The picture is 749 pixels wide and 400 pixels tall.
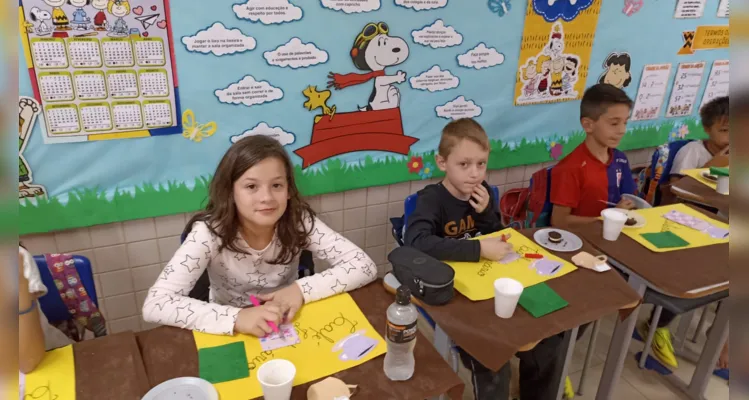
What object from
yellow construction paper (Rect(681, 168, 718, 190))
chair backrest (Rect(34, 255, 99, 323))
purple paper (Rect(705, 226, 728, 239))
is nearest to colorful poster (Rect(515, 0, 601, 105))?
yellow construction paper (Rect(681, 168, 718, 190))

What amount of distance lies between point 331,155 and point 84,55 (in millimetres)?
1165

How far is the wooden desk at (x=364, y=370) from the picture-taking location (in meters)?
1.24

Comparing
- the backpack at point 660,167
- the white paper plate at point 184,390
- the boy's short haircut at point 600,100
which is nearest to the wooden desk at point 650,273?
the boy's short haircut at point 600,100

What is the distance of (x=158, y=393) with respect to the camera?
1214 millimetres

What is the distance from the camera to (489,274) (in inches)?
68.6

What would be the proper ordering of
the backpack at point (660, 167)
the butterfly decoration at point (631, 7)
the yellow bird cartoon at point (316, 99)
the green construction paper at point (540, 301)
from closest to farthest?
1. the green construction paper at point (540, 301)
2. the yellow bird cartoon at point (316, 99)
3. the butterfly decoration at point (631, 7)
4. the backpack at point (660, 167)

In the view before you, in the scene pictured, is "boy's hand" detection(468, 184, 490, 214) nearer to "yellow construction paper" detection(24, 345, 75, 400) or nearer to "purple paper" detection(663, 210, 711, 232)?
"purple paper" detection(663, 210, 711, 232)

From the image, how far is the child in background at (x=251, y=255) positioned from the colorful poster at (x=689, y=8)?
2.74 metres

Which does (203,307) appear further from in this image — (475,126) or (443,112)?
(443,112)

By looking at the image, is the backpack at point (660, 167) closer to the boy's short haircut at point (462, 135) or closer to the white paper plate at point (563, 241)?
the white paper plate at point (563, 241)

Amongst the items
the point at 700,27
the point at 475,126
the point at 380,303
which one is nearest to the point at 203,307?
the point at 380,303

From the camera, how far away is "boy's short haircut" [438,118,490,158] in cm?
213

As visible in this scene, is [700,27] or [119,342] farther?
[700,27]

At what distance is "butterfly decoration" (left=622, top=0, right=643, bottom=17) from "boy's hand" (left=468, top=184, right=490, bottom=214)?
1679 mm
